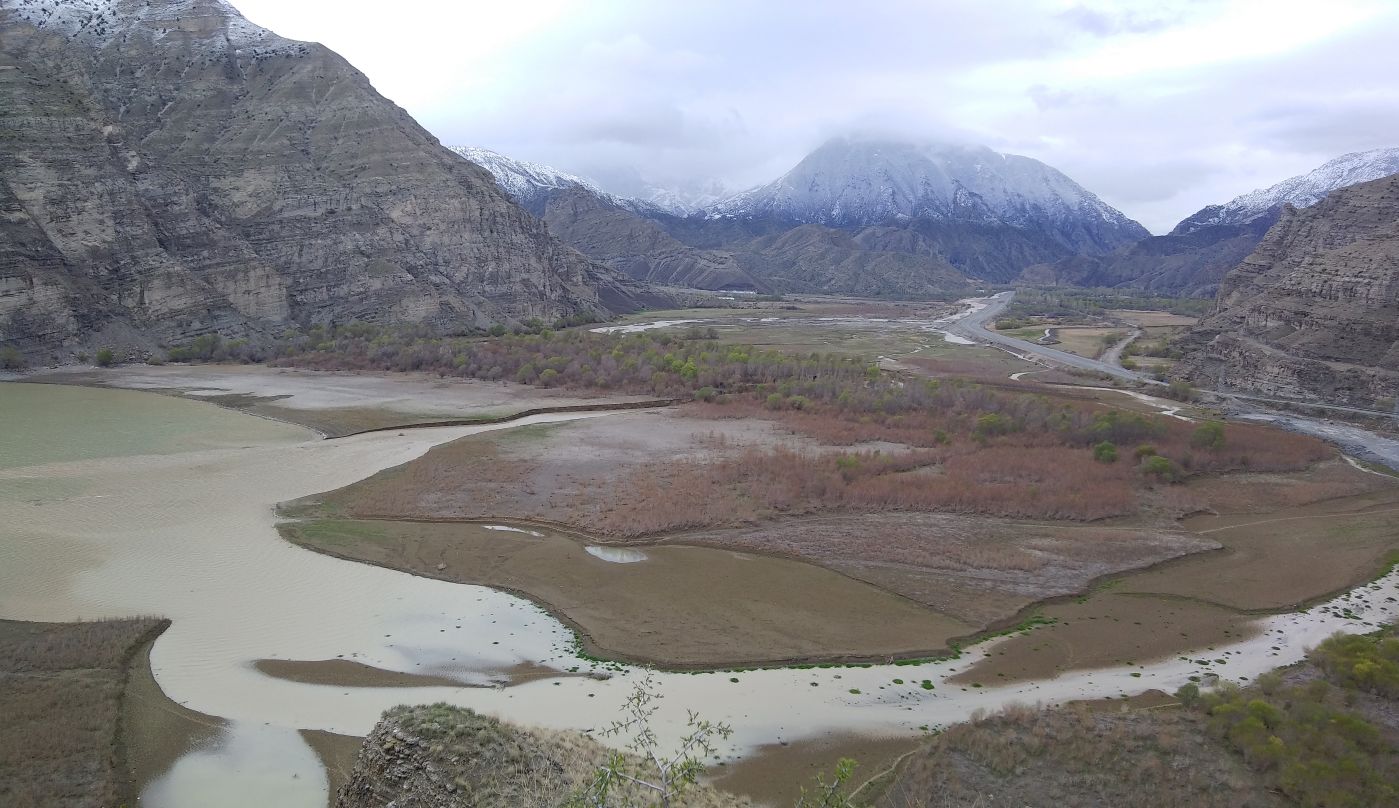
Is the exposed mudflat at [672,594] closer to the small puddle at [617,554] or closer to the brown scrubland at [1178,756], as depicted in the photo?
the small puddle at [617,554]

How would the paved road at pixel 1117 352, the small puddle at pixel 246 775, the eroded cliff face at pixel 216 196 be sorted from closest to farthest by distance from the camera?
the small puddle at pixel 246 775 < the eroded cliff face at pixel 216 196 < the paved road at pixel 1117 352

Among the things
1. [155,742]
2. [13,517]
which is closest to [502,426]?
[13,517]

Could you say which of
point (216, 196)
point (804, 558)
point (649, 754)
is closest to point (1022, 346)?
point (804, 558)

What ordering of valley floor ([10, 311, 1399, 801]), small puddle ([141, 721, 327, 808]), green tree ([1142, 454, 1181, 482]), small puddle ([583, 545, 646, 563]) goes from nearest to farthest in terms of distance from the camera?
small puddle ([141, 721, 327, 808]), valley floor ([10, 311, 1399, 801]), small puddle ([583, 545, 646, 563]), green tree ([1142, 454, 1181, 482])

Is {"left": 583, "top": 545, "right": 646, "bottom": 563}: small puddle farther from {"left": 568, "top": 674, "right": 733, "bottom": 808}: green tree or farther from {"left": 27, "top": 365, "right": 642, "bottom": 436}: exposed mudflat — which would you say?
{"left": 27, "top": 365, "right": 642, "bottom": 436}: exposed mudflat

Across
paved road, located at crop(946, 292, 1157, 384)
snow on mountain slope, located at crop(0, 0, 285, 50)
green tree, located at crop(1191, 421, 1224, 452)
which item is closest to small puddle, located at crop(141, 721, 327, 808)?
green tree, located at crop(1191, 421, 1224, 452)

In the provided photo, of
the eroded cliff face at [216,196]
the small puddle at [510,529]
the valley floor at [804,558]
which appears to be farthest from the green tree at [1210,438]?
the eroded cliff face at [216,196]
